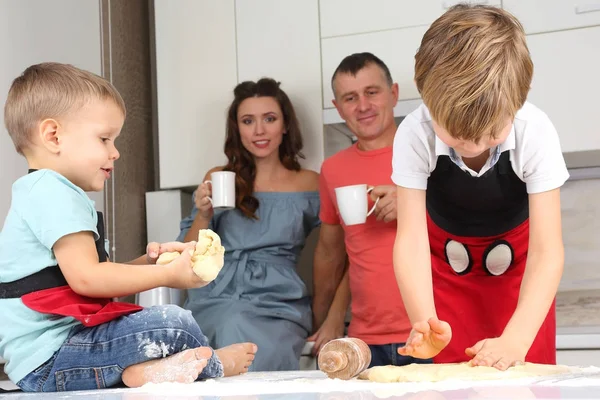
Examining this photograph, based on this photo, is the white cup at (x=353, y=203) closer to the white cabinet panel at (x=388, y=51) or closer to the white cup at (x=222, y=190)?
the white cup at (x=222, y=190)

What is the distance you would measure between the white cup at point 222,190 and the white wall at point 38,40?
0.39m

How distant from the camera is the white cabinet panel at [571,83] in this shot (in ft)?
6.67

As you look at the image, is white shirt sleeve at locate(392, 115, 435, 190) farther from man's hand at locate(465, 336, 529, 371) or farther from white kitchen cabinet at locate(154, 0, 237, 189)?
white kitchen cabinet at locate(154, 0, 237, 189)

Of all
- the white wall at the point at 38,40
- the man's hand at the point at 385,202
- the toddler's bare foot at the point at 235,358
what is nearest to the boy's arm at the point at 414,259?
the toddler's bare foot at the point at 235,358

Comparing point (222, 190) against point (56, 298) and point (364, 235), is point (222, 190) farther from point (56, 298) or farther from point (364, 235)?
point (56, 298)

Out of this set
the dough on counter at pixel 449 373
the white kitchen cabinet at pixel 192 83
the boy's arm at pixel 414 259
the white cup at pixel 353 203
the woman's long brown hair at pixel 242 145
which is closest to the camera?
→ the dough on counter at pixel 449 373

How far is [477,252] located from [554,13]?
96 cm

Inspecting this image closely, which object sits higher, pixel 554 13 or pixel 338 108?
pixel 554 13

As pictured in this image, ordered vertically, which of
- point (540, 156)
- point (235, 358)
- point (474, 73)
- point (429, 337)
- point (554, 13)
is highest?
point (554, 13)

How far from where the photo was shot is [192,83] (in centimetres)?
238

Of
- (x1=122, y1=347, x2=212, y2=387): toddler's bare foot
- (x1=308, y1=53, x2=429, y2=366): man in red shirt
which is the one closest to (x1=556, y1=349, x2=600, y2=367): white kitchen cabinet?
(x1=308, y1=53, x2=429, y2=366): man in red shirt

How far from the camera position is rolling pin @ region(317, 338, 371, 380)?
3.37 feet

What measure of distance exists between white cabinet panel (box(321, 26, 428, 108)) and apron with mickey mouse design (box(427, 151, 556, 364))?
2.67 feet

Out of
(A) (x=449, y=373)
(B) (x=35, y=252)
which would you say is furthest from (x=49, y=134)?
(A) (x=449, y=373)
